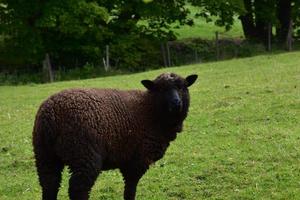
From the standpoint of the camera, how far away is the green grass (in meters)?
10.5

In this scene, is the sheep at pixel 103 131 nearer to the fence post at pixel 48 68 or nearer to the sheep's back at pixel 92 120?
the sheep's back at pixel 92 120

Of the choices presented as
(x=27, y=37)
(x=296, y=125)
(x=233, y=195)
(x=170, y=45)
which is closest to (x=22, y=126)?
(x=296, y=125)

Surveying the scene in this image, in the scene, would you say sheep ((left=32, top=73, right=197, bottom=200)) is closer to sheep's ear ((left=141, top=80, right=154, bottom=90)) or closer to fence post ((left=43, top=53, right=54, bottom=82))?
sheep's ear ((left=141, top=80, right=154, bottom=90))

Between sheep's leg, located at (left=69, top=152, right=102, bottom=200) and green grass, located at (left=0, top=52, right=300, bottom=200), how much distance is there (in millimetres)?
2269

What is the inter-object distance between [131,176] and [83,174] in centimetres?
107

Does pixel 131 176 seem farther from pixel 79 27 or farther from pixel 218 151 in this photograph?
pixel 79 27

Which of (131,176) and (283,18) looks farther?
(283,18)

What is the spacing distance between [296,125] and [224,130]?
172 cm

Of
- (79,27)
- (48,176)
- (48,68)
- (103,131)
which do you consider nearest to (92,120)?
(103,131)

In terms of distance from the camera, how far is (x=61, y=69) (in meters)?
35.9

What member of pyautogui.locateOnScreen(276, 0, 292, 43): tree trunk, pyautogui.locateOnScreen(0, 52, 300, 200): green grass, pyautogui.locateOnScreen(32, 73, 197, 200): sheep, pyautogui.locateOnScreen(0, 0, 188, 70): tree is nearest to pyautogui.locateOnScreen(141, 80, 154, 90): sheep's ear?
pyautogui.locateOnScreen(32, 73, 197, 200): sheep

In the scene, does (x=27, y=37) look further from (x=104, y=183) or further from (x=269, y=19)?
(x=104, y=183)

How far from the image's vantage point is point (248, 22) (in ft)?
148

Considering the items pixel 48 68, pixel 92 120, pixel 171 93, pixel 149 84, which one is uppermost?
pixel 149 84
